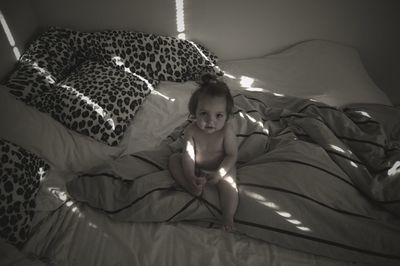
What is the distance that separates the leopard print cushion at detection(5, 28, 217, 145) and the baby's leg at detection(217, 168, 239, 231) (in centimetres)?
65

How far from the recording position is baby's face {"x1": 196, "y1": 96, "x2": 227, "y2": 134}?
1.17 m

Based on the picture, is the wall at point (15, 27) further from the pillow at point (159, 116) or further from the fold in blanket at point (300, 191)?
the fold in blanket at point (300, 191)

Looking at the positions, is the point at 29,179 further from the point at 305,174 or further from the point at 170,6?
the point at 170,6

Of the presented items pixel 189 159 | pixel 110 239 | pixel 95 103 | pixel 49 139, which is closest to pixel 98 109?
pixel 95 103

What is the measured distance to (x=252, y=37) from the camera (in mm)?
2170

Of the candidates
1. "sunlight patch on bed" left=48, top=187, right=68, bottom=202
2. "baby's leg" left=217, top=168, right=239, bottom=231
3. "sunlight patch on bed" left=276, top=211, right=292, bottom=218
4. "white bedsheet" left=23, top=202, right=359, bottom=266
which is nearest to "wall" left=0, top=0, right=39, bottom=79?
"sunlight patch on bed" left=48, top=187, right=68, bottom=202

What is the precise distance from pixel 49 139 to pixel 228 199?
87 centimetres

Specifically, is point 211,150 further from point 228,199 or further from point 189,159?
point 228,199

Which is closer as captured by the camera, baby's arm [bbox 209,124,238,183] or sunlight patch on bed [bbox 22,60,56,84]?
baby's arm [bbox 209,124,238,183]

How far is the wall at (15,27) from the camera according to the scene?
1591 mm

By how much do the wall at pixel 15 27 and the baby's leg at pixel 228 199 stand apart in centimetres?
134

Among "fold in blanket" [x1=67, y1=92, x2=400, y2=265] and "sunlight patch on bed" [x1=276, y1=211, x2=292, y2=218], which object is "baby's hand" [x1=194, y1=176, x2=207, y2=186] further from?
"sunlight patch on bed" [x1=276, y1=211, x2=292, y2=218]

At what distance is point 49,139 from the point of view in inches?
53.1

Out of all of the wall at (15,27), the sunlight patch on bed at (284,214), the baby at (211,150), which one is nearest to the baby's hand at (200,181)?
the baby at (211,150)
